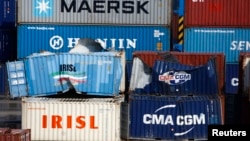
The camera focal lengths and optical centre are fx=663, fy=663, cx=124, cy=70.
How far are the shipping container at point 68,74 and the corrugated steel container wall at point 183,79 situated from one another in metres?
1.90

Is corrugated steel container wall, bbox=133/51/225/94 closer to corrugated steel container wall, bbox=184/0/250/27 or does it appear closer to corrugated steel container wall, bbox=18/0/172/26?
corrugated steel container wall, bbox=184/0/250/27

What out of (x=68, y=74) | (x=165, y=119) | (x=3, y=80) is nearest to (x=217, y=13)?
(x=165, y=119)

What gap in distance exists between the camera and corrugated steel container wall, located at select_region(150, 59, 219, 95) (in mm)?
32656

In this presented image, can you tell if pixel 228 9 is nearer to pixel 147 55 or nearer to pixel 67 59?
pixel 147 55

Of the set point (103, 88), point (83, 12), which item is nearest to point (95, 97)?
point (103, 88)

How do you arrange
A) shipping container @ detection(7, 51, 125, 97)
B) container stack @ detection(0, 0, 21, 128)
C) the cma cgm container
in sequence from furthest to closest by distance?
container stack @ detection(0, 0, 21, 128)
the cma cgm container
shipping container @ detection(7, 51, 125, 97)

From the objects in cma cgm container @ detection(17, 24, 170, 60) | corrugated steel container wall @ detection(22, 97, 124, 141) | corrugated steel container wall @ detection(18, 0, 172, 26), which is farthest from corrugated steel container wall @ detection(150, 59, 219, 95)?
corrugated steel container wall @ detection(18, 0, 172, 26)

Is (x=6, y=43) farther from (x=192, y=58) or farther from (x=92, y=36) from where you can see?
(x=192, y=58)

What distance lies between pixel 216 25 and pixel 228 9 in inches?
51.1

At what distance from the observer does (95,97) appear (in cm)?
3269

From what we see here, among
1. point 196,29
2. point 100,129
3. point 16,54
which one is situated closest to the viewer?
point 100,129

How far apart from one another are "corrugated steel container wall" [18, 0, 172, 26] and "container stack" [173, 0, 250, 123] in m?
1.50

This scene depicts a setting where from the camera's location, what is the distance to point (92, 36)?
1722 inches

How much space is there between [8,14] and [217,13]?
14.4 metres
